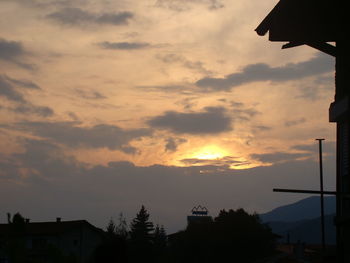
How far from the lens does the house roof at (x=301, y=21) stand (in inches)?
391

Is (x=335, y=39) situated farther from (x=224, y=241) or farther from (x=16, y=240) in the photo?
(x=224, y=241)

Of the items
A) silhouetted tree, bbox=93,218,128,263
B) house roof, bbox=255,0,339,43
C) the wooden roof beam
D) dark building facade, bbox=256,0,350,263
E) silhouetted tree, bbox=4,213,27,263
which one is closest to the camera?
silhouetted tree, bbox=93,218,128,263

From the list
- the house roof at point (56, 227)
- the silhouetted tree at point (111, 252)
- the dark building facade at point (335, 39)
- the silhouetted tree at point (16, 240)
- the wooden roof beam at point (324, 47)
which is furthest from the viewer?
the house roof at point (56, 227)

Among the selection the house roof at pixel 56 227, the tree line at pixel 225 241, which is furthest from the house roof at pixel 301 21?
the house roof at pixel 56 227

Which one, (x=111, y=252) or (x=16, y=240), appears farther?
(x=16, y=240)

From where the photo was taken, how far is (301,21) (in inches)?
412

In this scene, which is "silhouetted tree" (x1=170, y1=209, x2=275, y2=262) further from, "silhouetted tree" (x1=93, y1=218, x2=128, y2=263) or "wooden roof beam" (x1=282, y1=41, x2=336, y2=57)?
"silhouetted tree" (x1=93, y1=218, x2=128, y2=263)

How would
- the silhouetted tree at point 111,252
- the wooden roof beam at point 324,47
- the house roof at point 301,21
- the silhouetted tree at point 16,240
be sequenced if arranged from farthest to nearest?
the wooden roof beam at point 324,47 < the house roof at point 301,21 < the silhouetted tree at point 16,240 < the silhouetted tree at point 111,252

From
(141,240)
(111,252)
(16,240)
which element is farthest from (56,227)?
(111,252)

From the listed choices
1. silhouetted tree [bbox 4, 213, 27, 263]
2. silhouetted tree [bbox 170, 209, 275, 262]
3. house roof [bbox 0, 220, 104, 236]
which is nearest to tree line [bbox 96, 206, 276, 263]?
silhouetted tree [bbox 170, 209, 275, 262]

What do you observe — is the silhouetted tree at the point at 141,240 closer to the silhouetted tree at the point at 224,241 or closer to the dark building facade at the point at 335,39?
the silhouetted tree at the point at 224,241

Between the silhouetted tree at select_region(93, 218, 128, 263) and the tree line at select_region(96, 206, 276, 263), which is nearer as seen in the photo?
the silhouetted tree at select_region(93, 218, 128, 263)

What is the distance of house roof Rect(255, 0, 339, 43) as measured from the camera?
993 centimetres

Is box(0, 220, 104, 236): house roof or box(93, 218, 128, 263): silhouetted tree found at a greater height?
box(0, 220, 104, 236): house roof
